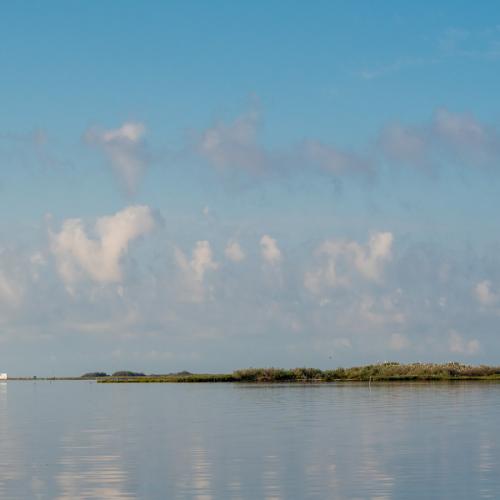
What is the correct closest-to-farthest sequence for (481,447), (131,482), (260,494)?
(260,494), (131,482), (481,447)

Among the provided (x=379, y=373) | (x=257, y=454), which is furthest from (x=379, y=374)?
(x=257, y=454)

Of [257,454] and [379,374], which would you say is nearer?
[257,454]

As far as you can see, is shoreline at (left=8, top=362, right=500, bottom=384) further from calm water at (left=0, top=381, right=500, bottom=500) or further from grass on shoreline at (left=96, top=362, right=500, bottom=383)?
calm water at (left=0, top=381, right=500, bottom=500)

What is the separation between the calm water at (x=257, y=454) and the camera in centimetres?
2880

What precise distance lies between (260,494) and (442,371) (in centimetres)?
11194

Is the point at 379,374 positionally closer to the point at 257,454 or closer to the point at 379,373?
the point at 379,373

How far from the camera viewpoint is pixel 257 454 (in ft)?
123

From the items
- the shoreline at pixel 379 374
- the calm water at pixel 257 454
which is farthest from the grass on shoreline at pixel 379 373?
the calm water at pixel 257 454

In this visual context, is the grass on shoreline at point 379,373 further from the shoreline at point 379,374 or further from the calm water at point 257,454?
the calm water at point 257,454

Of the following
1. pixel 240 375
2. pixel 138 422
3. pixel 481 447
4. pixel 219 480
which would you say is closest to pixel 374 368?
pixel 240 375

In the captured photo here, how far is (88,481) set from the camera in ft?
101

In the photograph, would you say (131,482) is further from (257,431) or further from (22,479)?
(257,431)

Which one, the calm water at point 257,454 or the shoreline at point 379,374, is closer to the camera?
the calm water at point 257,454

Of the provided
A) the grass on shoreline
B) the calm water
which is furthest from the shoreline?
the calm water
